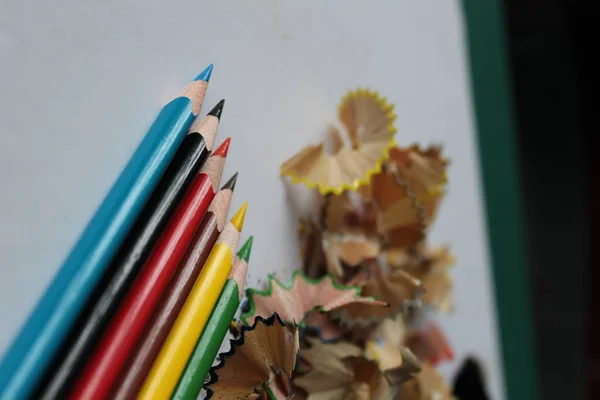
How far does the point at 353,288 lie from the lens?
0.50 m

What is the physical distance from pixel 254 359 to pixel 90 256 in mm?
147

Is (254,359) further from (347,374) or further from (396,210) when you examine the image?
(396,210)

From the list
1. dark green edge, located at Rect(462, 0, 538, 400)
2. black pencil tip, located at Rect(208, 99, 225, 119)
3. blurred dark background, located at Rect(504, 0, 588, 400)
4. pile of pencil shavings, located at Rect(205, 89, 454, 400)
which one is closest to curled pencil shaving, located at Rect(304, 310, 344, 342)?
pile of pencil shavings, located at Rect(205, 89, 454, 400)

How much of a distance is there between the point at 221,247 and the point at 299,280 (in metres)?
0.13

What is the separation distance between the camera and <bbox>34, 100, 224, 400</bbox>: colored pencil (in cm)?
30

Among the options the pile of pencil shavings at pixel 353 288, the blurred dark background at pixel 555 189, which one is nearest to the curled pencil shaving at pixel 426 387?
the pile of pencil shavings at pixel 353 288

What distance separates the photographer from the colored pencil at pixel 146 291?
316mm

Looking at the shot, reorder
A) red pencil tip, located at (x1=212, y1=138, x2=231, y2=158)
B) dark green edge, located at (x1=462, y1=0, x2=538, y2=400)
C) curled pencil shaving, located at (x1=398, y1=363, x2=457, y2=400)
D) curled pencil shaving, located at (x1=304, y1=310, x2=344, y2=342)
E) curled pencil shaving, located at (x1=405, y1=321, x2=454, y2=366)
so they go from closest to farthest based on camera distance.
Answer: red pencil tip, located at (x1=212, y1=138, x2=231, y2=158) → curled pencil shaving, located at (x1=304, y1=310, x2=344, y2=342) → curled pencil shaving, located at (x1=398, y1=363, x2=457, y2=400) → curled pencil shaving, located at (x1=405, y1=321, x2=454, y2=366) → dark green edge, located at (x1=462, y1=0, x2=538, y2=400)

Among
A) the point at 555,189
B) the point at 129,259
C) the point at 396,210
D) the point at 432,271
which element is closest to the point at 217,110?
the point at 129,259

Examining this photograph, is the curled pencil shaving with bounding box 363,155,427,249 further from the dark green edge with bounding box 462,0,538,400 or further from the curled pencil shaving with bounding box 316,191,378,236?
the dark green edge with bounding box 462,0,538,400

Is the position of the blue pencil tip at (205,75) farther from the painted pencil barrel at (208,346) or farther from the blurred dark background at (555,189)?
the blurred dark background at (555,189)

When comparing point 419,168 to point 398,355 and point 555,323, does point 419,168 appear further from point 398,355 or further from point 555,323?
point 555,323

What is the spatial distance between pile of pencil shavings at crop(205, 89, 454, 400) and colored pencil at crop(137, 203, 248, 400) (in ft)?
0.12

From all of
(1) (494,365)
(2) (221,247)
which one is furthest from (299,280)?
(1) (494,365)
